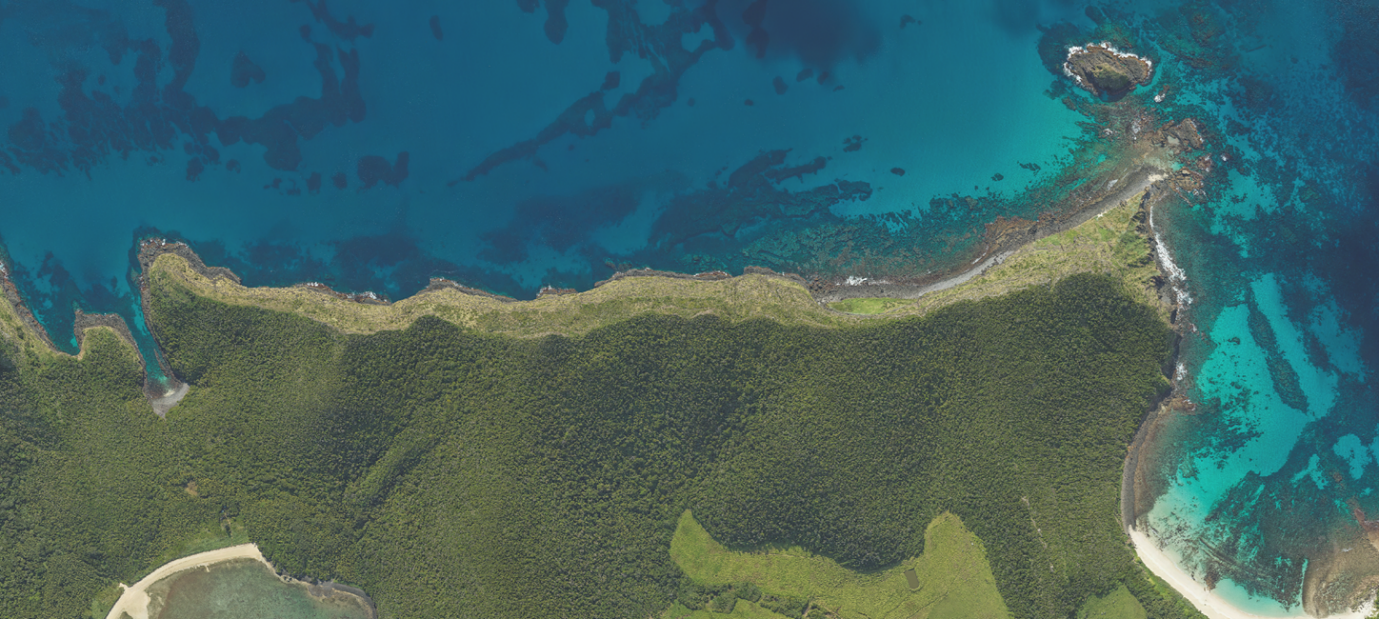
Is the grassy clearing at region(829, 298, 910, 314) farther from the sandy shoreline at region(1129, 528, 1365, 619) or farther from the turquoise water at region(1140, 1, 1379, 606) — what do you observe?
the sandy shoreline at region(1129, 528, 1365, 619)

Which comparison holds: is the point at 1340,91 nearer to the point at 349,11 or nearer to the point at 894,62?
the point at 894,62

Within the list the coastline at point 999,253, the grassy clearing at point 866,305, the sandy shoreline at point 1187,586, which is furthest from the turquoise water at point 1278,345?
the grassy clearing at point 866,305

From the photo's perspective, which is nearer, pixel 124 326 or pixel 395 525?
pixel 395 525

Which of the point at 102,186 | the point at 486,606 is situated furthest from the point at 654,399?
the point at 102,186

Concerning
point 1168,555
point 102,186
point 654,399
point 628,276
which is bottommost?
point 1168,555

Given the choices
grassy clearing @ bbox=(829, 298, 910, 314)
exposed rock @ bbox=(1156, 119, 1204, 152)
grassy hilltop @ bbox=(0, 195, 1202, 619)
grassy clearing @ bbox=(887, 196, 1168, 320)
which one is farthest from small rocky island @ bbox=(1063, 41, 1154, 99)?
grassy clearing @ bbox=(829, 298, 910, 314)

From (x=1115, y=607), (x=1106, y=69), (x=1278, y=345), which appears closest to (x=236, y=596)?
(x=1115, y=607)
